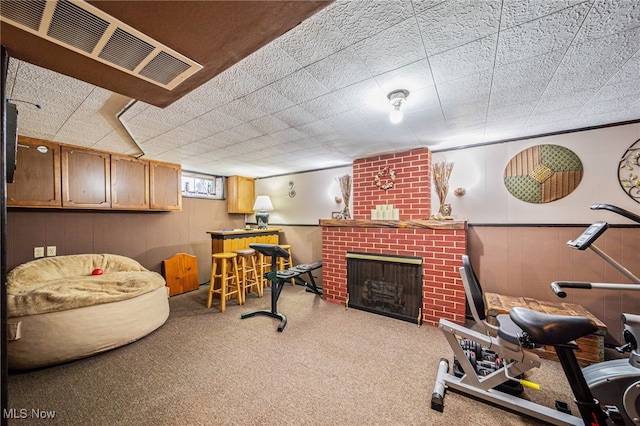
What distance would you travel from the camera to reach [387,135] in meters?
2.74

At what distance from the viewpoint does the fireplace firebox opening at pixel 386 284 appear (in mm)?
2982

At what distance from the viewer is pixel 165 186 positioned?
12.9ft

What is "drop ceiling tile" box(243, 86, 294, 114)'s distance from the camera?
1.77 meters

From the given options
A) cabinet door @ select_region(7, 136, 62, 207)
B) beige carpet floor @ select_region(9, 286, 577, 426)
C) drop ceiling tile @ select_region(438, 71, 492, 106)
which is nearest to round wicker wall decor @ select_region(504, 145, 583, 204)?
drop ceiling tile @ select_region(438, 71, 492, 106)

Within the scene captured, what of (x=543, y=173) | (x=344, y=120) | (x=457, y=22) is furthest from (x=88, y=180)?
(x=543, y=173)

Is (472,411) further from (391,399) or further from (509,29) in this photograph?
(509,29)

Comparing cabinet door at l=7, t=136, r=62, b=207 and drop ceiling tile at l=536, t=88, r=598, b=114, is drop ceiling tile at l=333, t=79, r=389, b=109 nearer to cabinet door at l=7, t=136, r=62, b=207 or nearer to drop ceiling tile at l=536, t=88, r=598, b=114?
drop ceiling tile at l=536, t=88, r=598, b=114

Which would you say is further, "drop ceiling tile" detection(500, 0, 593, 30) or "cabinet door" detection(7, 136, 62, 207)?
"cabinet door" detection(7, 136, 62, 207)

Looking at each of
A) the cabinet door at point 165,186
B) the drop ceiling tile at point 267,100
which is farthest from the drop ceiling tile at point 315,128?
the cabinet door at point 165,186

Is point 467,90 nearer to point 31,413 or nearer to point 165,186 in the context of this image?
point 31,413

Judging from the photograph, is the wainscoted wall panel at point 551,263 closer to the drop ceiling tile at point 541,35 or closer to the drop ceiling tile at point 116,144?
the drop ceiling tile at point 541,35

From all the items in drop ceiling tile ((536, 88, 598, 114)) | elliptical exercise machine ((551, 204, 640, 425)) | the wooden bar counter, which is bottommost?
elliptical exercise machine ((551, 204, 640, 425))

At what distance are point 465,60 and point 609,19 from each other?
586 millimetres

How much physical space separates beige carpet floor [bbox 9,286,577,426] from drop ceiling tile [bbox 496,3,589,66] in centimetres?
230
